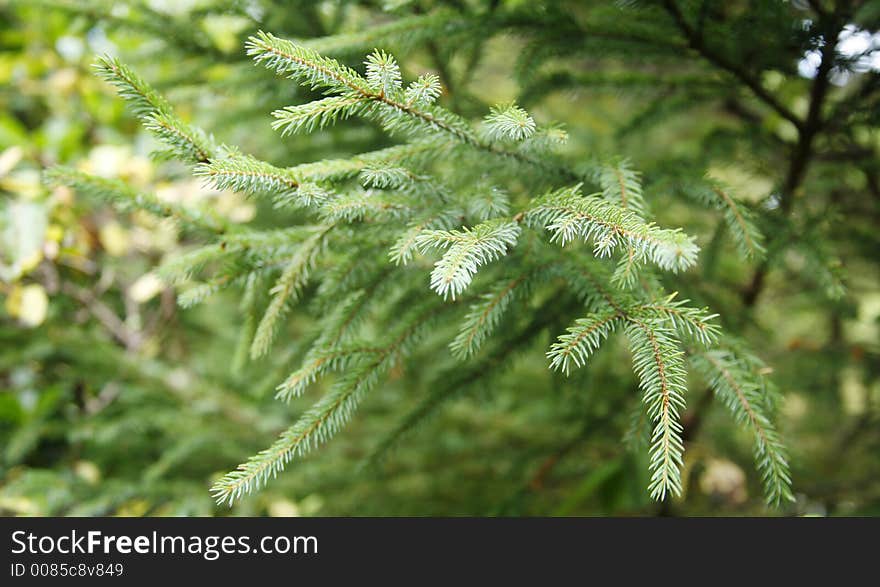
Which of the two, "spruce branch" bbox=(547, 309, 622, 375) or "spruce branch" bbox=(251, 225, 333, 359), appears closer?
"spruce branch" bbox=(547, 309, 622, 375)

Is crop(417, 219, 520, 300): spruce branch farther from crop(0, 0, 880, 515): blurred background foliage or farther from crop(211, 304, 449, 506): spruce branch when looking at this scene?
crop(0, 0, 880, 515): blurred background foliage

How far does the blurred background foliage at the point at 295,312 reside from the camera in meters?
1.47

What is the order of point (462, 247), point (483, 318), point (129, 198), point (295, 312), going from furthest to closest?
1. point (295, 312)
2. point (129, 198)
3. point (483, 318)
4. point (462, 247)

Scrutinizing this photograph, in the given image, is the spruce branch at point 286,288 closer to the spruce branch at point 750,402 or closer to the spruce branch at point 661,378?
the spruce branch at point 661,378

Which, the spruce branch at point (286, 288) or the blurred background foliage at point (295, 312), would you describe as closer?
the spruce branch at point (286, 288)

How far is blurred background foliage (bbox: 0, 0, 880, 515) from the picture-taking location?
4.83ft

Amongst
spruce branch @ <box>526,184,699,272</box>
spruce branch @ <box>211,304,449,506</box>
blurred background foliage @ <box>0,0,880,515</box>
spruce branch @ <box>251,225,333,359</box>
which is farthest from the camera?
blurred background foliage @ <box>0,0,880,515</box>

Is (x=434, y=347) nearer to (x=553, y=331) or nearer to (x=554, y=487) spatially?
(x=554, y=487)

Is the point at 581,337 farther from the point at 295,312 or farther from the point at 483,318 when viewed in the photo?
the point at 295,312

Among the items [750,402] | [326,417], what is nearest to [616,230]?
[750,402]

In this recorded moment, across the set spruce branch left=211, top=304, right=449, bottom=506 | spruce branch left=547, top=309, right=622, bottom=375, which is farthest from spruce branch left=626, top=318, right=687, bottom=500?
spruce branch left=211, top=304, right=449, bottom=506

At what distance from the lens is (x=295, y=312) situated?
1841 millimetres

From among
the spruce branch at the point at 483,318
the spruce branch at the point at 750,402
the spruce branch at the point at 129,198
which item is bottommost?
Result: the spruce branch at the point at 750,402

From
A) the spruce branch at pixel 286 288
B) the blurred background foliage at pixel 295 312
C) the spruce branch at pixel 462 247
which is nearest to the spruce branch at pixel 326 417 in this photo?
the spruce branch at pixel 286 288
